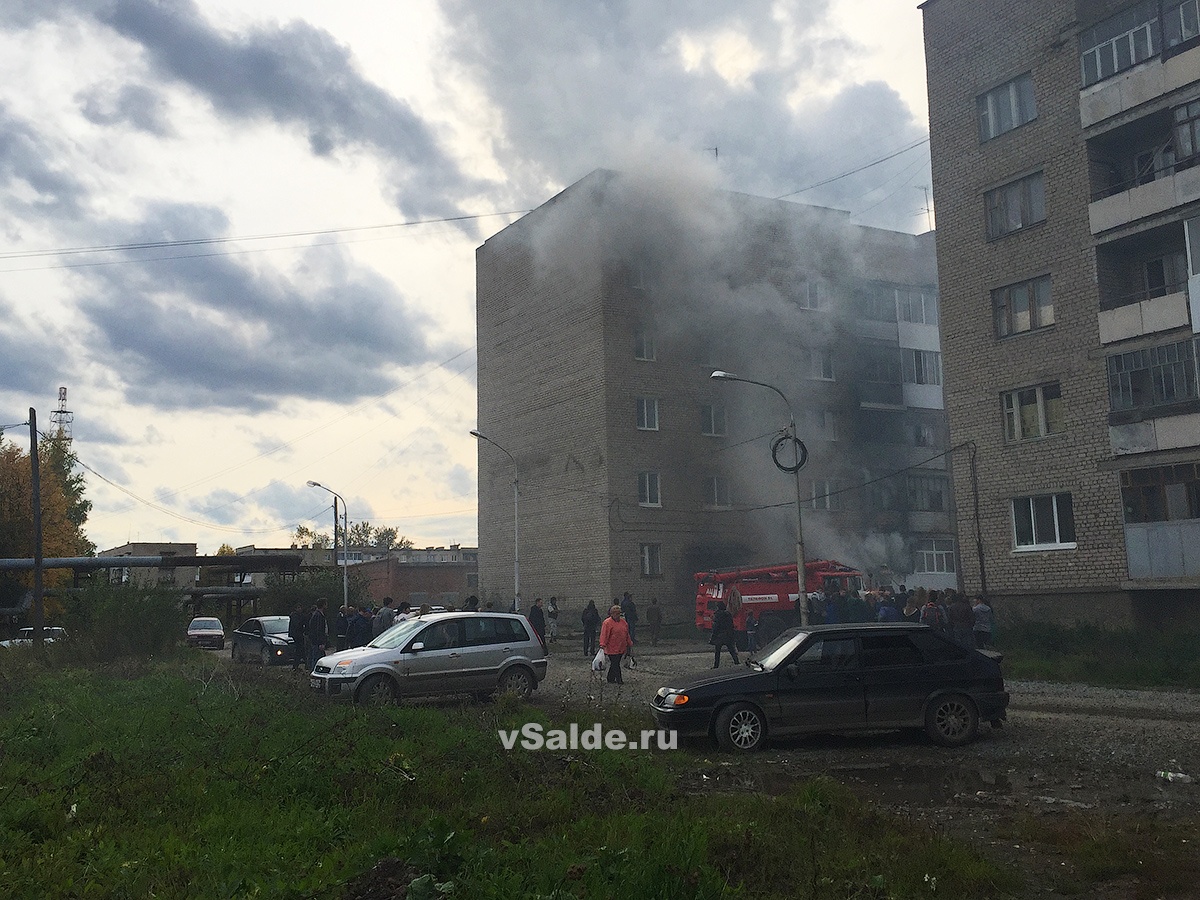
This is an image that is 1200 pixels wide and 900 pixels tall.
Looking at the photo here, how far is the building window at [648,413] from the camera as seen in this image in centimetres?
4550

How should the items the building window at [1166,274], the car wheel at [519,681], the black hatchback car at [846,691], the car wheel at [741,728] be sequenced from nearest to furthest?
the car wheel at [741,728] → the black hatchback car at [846,691] → the car wheel at [519,681] → the building window at [1166,274]

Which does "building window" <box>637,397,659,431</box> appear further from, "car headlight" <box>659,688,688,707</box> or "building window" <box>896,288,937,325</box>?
"car headlight" <box>659,688,688,707</box>

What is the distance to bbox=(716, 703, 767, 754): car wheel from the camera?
38.1 feet

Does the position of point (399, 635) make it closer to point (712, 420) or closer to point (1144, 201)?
point (1144, 201)

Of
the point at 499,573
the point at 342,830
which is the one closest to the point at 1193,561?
the point at 342,830

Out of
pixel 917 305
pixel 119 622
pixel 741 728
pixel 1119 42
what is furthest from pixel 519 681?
pixel 917 305

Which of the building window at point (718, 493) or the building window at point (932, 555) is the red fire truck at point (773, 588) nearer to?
the building window at point (718, 493)

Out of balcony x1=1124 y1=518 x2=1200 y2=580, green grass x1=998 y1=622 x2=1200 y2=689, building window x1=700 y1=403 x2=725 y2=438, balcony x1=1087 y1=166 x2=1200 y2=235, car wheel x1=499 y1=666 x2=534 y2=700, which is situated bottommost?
green grass x1=998 y1=622 x2=1200 y2=689

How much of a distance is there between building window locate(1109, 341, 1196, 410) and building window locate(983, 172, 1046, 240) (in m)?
4.79

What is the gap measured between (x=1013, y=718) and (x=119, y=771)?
11.3m

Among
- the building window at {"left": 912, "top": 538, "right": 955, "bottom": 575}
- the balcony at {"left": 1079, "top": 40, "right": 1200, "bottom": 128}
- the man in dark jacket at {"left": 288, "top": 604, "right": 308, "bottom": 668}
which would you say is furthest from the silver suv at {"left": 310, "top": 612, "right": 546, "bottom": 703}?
the building window at {"left": 912, "top": 538, "right": 955, "bottom": 575}

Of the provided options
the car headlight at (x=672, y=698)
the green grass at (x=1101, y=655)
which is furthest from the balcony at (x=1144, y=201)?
the car headlight at (x=672, y=698)

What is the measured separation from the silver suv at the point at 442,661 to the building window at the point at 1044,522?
613 inches

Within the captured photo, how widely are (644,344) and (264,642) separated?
2349cm
